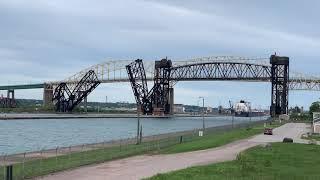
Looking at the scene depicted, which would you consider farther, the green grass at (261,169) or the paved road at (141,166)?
the paved road at (141,166)

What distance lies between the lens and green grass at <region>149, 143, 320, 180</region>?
37062 mm

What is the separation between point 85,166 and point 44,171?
5722mm

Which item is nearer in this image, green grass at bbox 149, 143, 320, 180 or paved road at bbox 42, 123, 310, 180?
green grass at bbox 149, 143, 320, 180

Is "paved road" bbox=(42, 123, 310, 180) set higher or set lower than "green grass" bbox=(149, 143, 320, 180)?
lower

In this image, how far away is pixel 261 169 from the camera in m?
41.7

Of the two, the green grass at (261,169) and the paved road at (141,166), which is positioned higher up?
the green grass at (261,169)

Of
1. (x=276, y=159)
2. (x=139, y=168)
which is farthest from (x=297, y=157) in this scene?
(x=139, y=168)

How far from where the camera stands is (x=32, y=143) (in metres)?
93.0

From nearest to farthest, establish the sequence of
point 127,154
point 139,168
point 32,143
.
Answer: point 139,168
point 127,154
point 32,143

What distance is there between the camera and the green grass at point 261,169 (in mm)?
37062

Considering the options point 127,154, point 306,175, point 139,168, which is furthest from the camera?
point 127,154

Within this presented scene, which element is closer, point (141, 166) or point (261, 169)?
point (261, 169)

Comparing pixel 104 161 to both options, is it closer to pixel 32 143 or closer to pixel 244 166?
pixel 244 166

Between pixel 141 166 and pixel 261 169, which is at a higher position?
pixel 261 169
